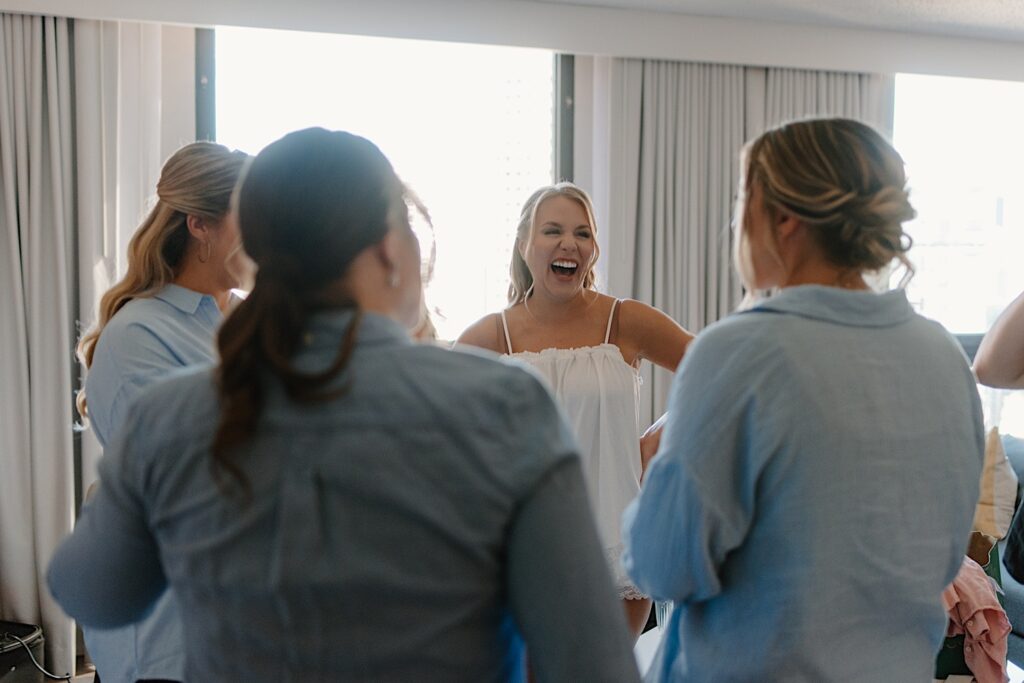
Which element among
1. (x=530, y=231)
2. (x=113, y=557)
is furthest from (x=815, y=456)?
(x=530, y=231)

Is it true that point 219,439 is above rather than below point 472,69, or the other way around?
below

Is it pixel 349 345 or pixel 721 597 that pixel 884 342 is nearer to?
pixel 721 597

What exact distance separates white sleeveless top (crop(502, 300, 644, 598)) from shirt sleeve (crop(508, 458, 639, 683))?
4.96 ft

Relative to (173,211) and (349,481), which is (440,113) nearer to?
(173,211)

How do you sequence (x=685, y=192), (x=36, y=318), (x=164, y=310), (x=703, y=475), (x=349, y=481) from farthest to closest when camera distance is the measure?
(x=685, y=192) → (x=36, y=318) → (x=164, y=310) → (x=703, y=475) → (x=349, y=481)

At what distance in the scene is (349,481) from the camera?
0.79m

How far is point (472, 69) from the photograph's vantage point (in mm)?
4180

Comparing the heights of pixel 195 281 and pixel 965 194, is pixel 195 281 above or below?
below

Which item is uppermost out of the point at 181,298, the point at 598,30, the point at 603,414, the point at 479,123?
the point at 598,30

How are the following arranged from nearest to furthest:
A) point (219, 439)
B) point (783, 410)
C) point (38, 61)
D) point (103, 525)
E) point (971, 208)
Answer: point (219, 439), point (103, 525), point (783, 410), point (38, 61), point (971, 208)

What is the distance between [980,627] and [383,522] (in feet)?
6.54

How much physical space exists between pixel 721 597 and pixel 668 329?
146cm

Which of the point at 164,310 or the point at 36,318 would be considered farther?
the point at 36,318

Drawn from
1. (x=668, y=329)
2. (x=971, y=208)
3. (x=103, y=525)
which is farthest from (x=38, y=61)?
(x=971, y=208)
